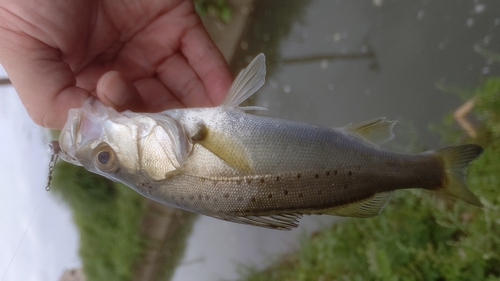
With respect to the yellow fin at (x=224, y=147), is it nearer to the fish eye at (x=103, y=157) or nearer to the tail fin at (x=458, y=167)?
the fish eye at (x=103, y=157)

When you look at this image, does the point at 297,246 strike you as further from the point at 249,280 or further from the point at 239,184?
the point at 239,184

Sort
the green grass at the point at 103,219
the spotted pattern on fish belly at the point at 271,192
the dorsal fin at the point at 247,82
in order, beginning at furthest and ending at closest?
the green grass at the point at 103,219 < the dorsal fin at the point at 247,82 < the spotted pattern on fish belly at the point at 271,192

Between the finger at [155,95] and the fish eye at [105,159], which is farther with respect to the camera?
the finger at [155,95]

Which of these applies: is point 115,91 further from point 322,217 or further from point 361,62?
point 322,217

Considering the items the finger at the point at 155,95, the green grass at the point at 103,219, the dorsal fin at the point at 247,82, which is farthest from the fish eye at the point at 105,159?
the green grass at the point at 103,219

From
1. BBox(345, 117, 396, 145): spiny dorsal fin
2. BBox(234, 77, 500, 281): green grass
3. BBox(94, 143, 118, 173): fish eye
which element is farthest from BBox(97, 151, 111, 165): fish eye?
BBox(234, 77, 500, 281): green grass

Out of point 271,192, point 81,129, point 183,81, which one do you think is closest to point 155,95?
point 183,81

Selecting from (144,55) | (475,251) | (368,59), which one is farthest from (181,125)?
(368,59)
